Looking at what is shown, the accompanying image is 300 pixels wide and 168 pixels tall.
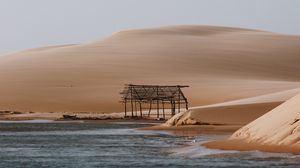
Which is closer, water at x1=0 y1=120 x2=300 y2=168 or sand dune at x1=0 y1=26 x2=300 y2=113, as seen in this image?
water at x1=0 y1=120 x2=300 y2=168

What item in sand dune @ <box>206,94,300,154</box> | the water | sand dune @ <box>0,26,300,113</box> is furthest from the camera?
sand dune @ <box>0,26,300,113</box>

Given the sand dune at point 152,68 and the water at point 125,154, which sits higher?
the sand dune at point 152,68

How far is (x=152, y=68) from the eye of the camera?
12962 cm

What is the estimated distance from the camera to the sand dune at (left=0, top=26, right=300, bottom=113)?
342 feet

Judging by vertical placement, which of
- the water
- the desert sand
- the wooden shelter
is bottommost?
the water

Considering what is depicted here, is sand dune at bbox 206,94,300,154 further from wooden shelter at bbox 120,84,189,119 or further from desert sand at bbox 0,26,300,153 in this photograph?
wooden shelter at bbox 120,84,189,119

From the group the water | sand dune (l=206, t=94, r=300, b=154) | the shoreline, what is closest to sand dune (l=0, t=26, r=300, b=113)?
the water

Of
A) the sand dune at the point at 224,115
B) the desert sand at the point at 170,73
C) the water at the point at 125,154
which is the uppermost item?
the desert sand at the point at 170,73

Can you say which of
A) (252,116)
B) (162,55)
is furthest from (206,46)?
(252,116)

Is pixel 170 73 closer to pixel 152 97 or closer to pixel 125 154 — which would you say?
pixel 152 97

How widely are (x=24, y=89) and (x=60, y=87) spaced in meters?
4.86

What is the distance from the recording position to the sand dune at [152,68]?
4109 inches

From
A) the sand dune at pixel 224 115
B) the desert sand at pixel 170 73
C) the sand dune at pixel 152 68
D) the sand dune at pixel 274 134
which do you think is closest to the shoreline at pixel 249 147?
the sand dune at pixel 274 134

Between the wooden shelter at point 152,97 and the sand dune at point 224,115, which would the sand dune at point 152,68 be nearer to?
the wooden shelter at point 152,97
